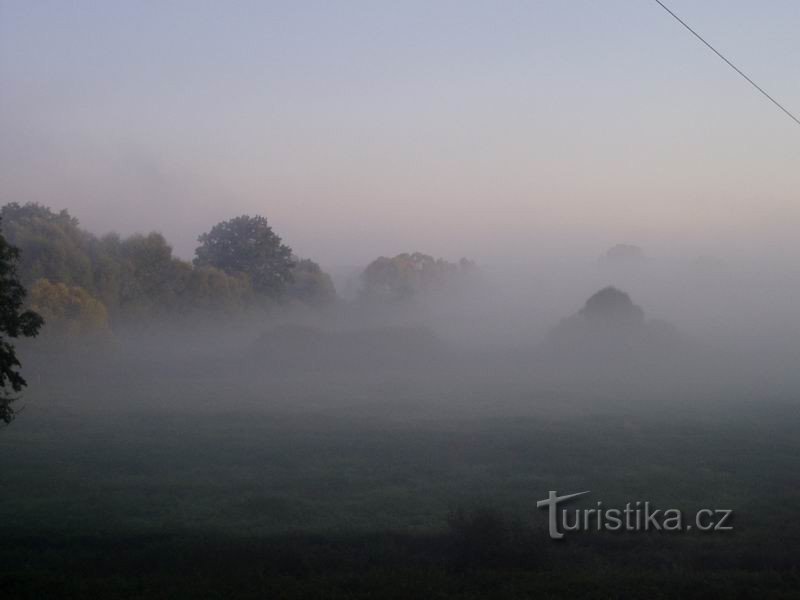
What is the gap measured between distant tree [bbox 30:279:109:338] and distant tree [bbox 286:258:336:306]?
4984cm

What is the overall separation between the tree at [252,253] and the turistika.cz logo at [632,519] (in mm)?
89017

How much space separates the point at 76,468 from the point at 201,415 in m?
14.8

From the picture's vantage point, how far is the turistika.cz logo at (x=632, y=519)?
17.8 metres

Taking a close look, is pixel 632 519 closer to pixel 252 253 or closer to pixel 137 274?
pixel 137 274

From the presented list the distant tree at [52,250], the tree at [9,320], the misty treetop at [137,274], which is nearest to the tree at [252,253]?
the misty treetop at [137,274]

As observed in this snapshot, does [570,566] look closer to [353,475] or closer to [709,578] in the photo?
[709,578]

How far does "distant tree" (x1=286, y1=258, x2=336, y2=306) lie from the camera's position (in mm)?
117812

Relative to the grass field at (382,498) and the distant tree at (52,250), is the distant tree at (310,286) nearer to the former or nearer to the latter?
the distant tree at (52,250)

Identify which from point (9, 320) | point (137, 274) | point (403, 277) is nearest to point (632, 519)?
point (9, 320)

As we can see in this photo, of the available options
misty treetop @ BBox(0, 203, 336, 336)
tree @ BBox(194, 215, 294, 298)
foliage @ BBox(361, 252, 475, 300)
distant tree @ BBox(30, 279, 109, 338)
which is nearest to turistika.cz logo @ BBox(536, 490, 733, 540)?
misty treetop @ BBox(0, 203, 336, 336)

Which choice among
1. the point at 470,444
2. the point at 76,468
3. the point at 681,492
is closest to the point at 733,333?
the point at 470,444

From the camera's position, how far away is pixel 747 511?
63.2 feet

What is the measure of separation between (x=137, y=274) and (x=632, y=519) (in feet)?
242

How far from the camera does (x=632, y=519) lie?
18.4m
